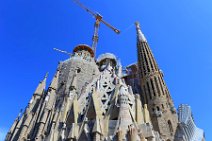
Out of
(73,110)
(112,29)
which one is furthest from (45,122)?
(112,29)

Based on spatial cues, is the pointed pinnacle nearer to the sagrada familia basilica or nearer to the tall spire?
the sagrada familia basilica

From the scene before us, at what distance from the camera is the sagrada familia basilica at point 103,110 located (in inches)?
535

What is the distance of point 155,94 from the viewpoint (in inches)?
770

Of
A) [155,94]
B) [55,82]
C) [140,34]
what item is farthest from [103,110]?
[140,34]

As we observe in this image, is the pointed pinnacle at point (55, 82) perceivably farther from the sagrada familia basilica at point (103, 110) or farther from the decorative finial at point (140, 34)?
the decorative finial at point (140, 34)

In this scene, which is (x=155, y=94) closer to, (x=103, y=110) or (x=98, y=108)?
(x=103, y=110)

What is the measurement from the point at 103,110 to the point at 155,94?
5465 millimetres

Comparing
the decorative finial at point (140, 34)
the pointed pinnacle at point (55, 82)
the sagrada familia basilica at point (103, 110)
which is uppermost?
the decorative finial at point (140, 34)

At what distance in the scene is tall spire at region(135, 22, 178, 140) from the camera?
1745cm

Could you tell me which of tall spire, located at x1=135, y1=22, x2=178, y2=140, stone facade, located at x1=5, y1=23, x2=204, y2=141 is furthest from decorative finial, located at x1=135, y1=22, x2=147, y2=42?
tall spire, located at x1=135, y1=22, x2=178, y2=140

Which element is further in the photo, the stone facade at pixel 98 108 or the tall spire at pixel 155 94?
the tall spire at pixel 155 94

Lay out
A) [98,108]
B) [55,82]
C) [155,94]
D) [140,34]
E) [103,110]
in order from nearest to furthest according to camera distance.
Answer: [98,108]
[103,110]
[155,94]
[55,82]
[140,34]

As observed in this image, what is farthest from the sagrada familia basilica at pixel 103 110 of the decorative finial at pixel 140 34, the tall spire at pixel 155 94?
the decorative finial at pixel 140 34

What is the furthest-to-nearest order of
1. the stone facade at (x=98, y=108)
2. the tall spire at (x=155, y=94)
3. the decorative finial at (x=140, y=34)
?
1. the decorative finial at (x=140, y=34)
2. the tall spire at (x=155, y=94)
3. the stone facade at (x=98, y=108)
